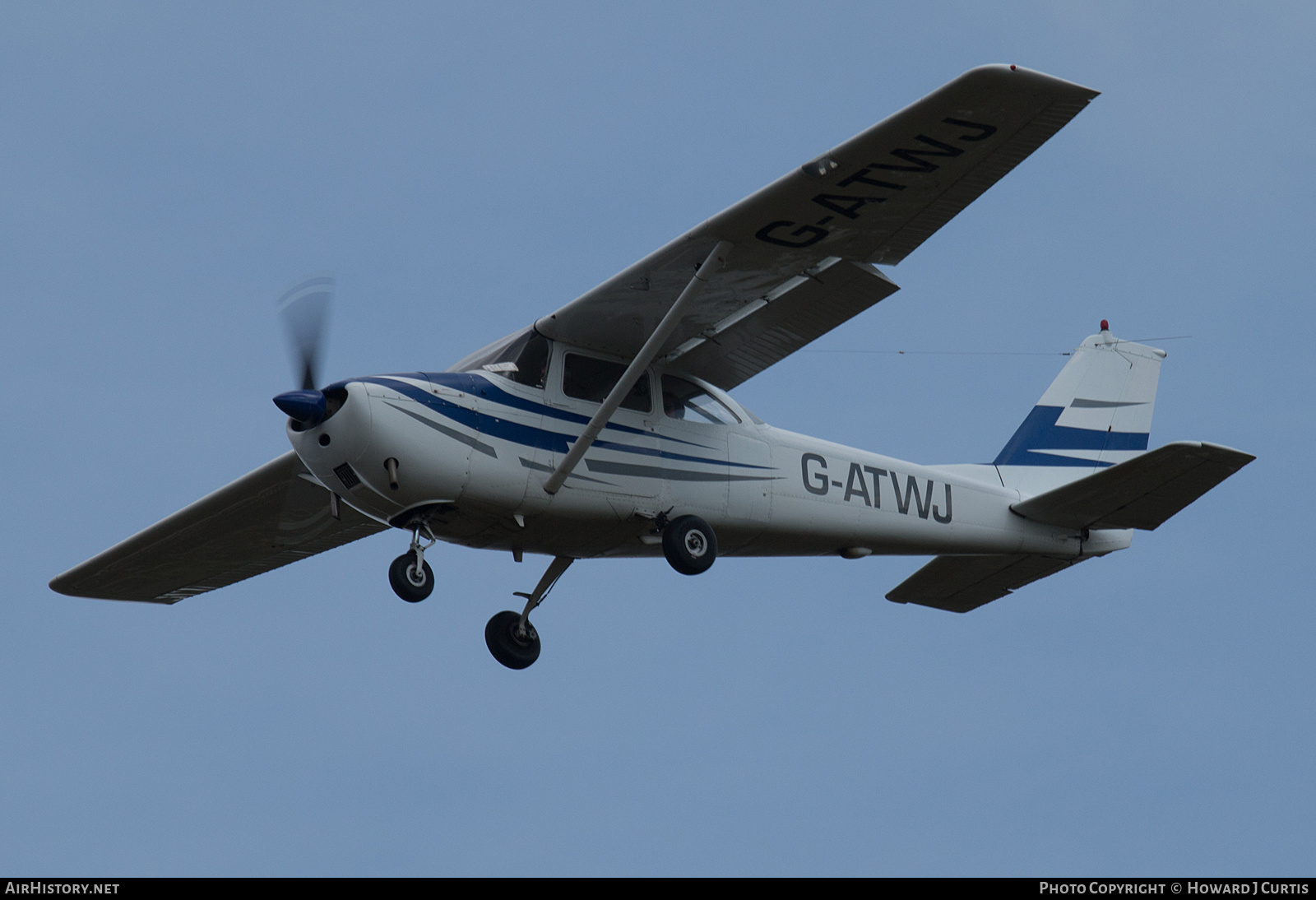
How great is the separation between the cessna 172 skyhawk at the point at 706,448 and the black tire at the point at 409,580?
0.06ft

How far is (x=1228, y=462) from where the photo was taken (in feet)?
46.7

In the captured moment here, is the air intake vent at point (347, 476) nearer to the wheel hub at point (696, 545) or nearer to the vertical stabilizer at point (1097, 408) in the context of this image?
the wheel hub at point (696, 545)

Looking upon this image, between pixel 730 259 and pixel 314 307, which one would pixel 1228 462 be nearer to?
pixel 730 259

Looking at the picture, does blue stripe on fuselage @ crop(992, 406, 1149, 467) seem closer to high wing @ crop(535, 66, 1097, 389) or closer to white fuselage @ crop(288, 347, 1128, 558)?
white fuselage @ crop(288, 347, 1128, 558)

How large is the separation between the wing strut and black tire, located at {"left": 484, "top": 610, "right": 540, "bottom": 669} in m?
1.79

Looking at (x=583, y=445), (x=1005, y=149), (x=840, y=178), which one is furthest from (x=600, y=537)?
(x=1005, y=149)

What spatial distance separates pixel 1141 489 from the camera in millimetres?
15062

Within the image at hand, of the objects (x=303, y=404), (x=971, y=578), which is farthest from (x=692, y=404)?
(x=971, y=578)

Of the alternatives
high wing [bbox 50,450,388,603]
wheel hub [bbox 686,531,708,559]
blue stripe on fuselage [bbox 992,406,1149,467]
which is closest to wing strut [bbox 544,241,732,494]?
wheel hub [bbox 686,531,708,559]

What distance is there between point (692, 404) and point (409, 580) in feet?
9.65

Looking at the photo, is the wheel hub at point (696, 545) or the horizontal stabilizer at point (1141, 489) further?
the horizontal stabilizer at point (1141, 489)

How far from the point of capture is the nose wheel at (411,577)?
1254 cm

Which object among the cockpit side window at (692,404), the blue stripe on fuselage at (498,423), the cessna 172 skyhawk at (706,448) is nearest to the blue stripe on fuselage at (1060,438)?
the cessna 172 skyhawk at (706,448)

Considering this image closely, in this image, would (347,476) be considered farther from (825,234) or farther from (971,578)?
(971,578)
